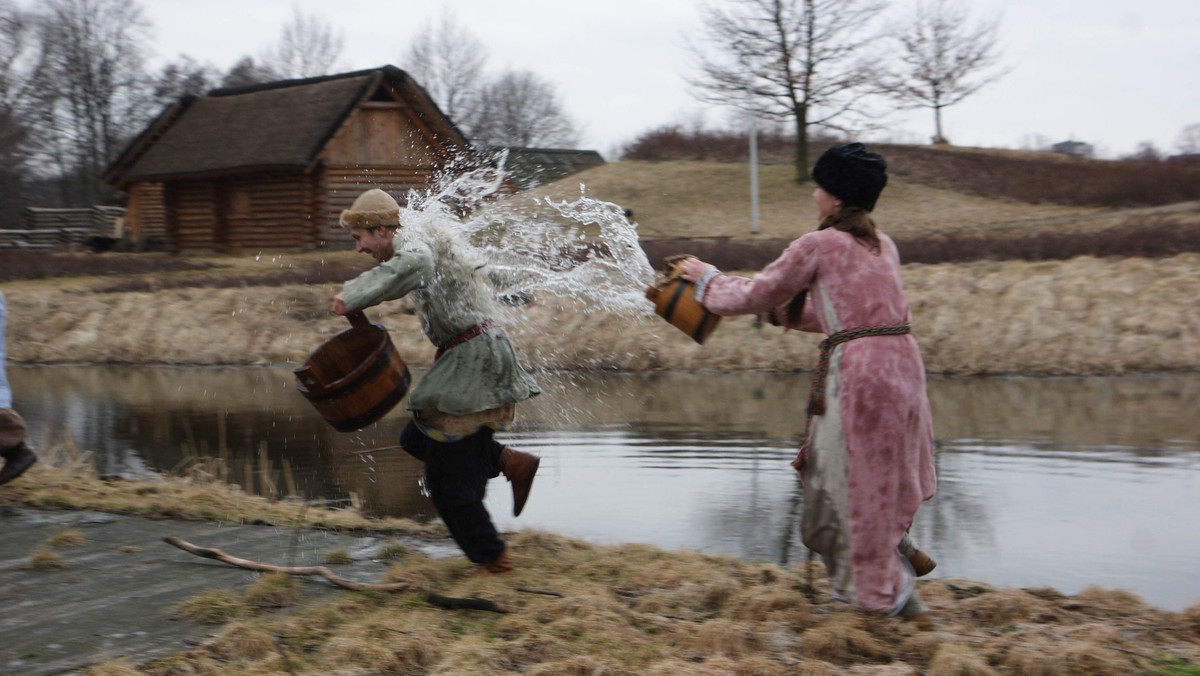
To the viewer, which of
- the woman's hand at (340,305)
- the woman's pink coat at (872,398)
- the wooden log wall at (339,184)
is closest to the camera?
the woman's pink coat at (872,398)

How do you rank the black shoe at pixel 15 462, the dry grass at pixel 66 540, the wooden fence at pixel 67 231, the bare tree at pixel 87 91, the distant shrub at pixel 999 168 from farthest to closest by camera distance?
the bare tree at pixel 87 91, the wooden fence at pixel 67 231, the distant shrub at pixel 999 168, the black shoe at pixel 15 462, the dry grass at pixel 66 540

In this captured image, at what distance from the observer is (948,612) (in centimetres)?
516

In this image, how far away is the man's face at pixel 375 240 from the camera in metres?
5.82

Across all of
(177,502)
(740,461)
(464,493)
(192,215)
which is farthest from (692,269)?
(192,215)

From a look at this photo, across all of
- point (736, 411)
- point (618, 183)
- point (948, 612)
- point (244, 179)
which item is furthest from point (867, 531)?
point (618, 183)

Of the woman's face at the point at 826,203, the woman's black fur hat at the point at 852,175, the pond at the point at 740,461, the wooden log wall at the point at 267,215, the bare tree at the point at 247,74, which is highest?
the bare tree at the point at 247,74

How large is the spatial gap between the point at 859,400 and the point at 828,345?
12.4 inches

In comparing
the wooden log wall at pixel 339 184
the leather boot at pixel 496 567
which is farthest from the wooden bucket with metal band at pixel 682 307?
the wooden log wall at pixel 339 184

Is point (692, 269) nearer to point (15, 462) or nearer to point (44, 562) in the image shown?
point (44, 562)

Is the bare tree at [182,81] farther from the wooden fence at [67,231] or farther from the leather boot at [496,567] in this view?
the leather boot at [496,567]

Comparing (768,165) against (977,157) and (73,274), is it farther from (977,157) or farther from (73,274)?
(73,274)

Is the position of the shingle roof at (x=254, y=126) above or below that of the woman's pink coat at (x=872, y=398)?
above

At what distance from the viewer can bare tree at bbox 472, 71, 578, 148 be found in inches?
2862

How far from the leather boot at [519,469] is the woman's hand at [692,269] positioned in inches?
49.3
